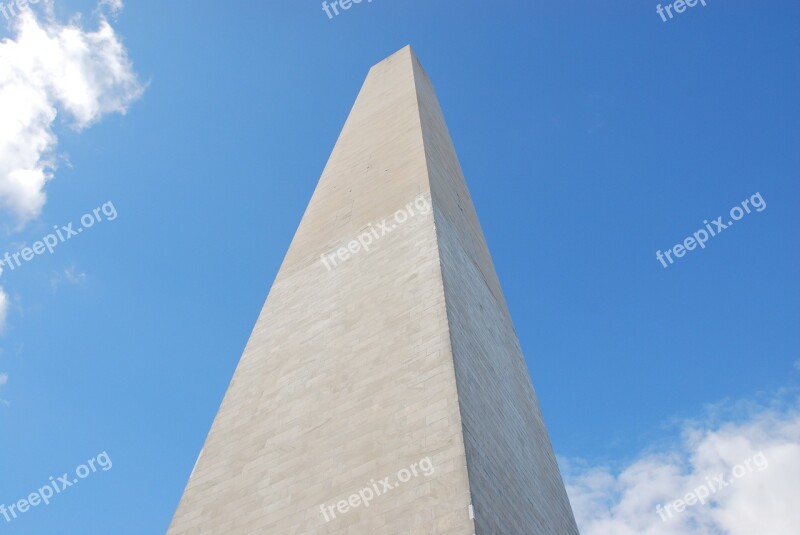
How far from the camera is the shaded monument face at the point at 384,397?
6.64 m

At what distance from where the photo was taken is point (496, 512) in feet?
21.1

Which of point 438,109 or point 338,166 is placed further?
point 438,109

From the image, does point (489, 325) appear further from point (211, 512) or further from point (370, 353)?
point (211, 512)

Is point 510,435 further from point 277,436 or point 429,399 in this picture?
point 277,436

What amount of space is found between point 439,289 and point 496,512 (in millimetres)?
3155

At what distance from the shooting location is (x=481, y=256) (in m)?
12.8

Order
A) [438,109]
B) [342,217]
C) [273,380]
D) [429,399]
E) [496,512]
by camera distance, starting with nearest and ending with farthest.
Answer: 1. [496,512]
2. [429,399]
3. [273,380]
4. [342,217]
5. [438,109]

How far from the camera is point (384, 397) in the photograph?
25.3 feet

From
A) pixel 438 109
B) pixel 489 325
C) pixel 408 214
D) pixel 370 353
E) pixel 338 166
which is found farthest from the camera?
pixel 438 109

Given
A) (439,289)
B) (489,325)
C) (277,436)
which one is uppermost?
(439,289)

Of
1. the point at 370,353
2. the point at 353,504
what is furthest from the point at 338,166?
the point at 353,504

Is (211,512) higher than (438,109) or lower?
lower

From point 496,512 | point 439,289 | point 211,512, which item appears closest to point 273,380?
point 211,512

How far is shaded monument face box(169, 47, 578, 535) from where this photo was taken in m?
6.64
